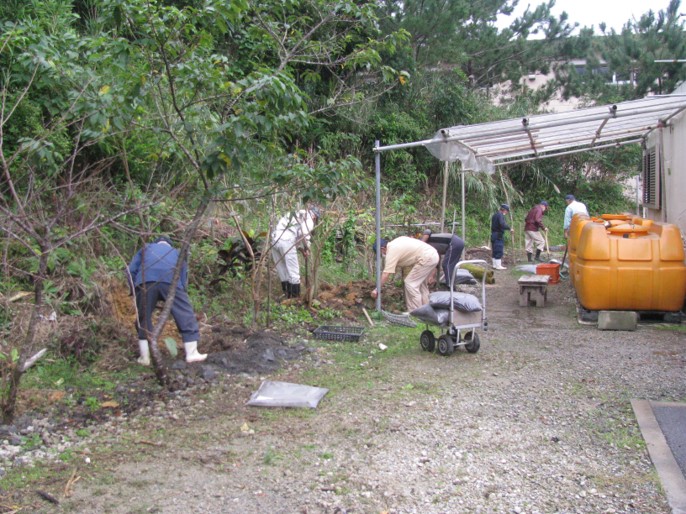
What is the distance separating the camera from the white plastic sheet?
5.64m

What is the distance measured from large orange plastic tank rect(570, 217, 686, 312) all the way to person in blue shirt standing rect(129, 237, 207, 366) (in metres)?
5.12

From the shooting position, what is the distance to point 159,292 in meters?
6.55

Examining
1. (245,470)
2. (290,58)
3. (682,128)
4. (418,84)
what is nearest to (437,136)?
(290,58)

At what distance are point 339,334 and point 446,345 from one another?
55.5 inches

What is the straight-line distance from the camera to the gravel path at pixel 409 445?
4.02m

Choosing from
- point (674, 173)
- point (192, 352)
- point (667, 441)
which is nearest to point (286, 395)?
point (192, 352)

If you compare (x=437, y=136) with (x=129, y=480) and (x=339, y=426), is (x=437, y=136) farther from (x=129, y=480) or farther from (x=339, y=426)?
(x=129, y=480)

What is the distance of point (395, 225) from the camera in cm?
1358

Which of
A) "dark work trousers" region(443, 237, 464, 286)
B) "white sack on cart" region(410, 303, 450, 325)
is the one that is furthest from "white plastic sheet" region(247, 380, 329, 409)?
"dark work trousers" region(443, 237, 464, 286)

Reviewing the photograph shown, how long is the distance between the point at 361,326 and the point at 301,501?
4818 millimetres

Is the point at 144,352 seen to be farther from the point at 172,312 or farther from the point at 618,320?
the point at 618,320

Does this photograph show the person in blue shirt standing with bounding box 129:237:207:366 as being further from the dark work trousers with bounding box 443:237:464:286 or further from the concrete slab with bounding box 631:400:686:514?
the dark work trousers with bounding box 443:237:464:286

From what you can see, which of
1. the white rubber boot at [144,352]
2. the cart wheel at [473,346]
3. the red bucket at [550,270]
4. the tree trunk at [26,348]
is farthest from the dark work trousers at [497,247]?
the tree trunk at [26,348]

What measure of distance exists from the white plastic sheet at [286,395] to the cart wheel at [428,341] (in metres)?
1.83
